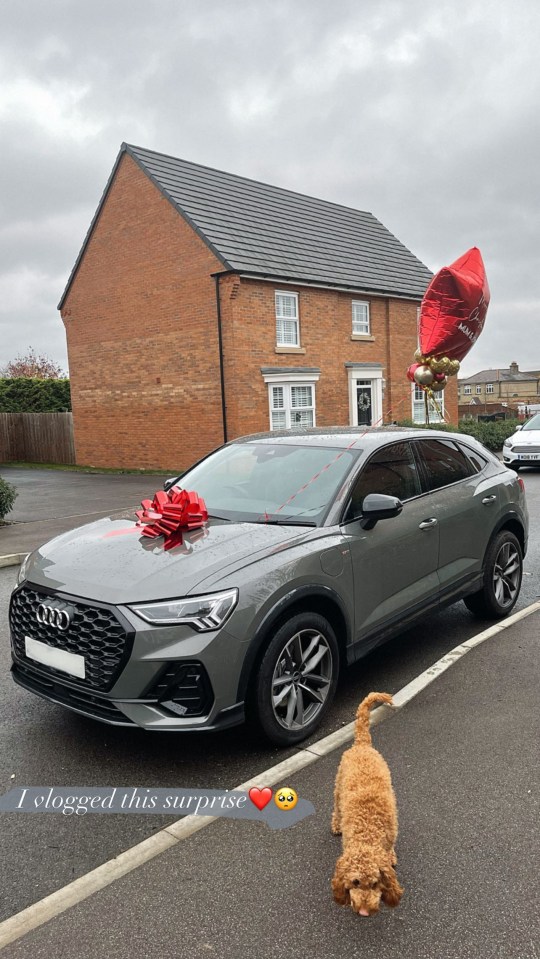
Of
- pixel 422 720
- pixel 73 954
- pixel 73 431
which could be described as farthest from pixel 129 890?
pixel 73 431

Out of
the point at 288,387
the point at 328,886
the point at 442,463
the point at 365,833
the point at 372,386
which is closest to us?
the point at 365,833

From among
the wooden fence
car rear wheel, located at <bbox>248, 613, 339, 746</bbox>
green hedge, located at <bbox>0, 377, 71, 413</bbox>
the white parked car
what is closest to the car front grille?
car rear wheel, located at <bbox>248, 613, 339, 746</bbox>

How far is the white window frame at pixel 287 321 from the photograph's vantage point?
1970 cm

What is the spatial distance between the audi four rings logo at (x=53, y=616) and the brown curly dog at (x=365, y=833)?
4.62 ft

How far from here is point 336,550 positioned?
3738mm

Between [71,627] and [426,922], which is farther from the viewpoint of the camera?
[71,627]

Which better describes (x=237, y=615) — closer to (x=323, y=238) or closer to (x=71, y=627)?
(x=71, y=627)

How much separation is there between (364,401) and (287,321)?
4.21 metres

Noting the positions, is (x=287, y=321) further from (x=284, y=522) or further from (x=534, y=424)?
(x=284, y=522)

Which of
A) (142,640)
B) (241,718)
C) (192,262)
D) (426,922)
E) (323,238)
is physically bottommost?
(426,922)

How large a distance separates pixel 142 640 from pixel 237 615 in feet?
1.41

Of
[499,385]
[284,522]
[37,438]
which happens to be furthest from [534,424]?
[499,385]

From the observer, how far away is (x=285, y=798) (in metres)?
2.99

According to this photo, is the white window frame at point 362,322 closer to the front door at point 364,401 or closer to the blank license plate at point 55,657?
the front door at point 364,401
